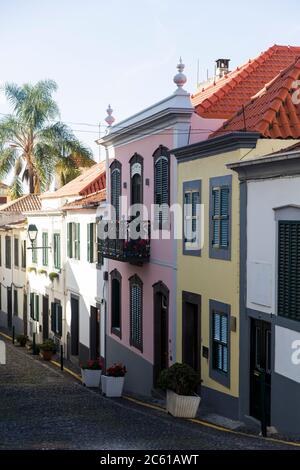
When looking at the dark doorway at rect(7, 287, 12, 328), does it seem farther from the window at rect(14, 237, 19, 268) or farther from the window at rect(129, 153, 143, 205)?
the window at rect(129, 153, 143, 205)

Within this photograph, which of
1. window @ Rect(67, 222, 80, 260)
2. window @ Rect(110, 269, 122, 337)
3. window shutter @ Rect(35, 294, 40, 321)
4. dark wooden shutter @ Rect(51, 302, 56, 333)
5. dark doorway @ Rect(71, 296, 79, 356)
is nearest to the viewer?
window @ Rect(110, 269, 122, 337)

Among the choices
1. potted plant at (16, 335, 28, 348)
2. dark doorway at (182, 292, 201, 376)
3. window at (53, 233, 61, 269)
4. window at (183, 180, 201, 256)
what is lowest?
potted plant at (16, 335, 28, 348)

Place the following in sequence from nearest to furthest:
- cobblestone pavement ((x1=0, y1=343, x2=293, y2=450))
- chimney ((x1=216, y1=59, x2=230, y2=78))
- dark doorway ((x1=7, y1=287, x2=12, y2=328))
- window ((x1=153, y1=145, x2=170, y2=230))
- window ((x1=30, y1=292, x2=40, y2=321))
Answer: cobblestone pavement ((x1=0, y1=343, x2=293, y2=450)) → window ((x1=153, y1=145, x2=170, y2=230)) → chimney ((x1=216, y1=59, x2=230, y2=78)) → window ((x1=30, y1=292, x2=40, y2=321)) → dark doorway ((x1=7, y1=287, x2=12, y2=328))

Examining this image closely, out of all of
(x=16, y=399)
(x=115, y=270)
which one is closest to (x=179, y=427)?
(x=16, y=399)

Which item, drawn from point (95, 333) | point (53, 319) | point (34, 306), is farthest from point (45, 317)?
point (95, 333)

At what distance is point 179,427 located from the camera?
52.8ft

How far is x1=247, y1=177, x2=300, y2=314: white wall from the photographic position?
1518 cm

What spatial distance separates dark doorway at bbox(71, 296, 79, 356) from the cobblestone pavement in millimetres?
7971

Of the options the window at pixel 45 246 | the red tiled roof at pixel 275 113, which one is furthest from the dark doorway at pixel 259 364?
the window at pixel 45 246

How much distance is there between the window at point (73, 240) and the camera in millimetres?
32097

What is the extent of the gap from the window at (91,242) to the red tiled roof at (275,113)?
10.1 m

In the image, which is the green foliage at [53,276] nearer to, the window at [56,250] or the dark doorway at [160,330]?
the window at [56,250]

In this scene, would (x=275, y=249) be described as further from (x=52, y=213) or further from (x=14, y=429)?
(x=52, y=213)

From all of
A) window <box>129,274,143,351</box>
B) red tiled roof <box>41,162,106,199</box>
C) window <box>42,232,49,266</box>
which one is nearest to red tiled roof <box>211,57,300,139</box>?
window <box>129,274,143,351</box>
